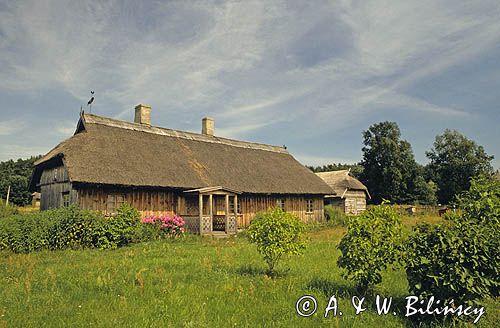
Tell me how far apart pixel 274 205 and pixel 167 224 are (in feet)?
30.0

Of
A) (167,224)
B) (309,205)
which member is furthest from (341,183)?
(167,224)

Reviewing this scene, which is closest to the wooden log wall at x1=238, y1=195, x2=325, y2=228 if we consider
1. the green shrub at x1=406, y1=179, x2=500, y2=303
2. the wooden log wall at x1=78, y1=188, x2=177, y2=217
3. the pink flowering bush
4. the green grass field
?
the wooden log wall at x1=78, y1=188, x2=177, y2=217

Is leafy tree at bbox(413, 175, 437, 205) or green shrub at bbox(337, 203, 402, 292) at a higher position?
leafy tree at bbox(413, 175, 437, 205)

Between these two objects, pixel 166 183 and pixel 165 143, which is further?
pixel 165 143

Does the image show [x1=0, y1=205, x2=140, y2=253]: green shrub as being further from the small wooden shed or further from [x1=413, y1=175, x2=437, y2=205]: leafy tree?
[x1=413, y1=175, x2=437, y2=205]: leafy tree

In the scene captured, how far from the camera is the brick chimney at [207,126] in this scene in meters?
27.7

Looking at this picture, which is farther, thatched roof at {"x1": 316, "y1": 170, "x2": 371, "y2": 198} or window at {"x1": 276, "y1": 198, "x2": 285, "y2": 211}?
thatched roof at {"x1": 316, "y1": 170, "x2": 371, "y2": 198}

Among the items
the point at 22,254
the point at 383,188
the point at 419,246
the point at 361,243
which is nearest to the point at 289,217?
the point at 361,243

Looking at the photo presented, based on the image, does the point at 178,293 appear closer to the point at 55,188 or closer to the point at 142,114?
the point at 55,188

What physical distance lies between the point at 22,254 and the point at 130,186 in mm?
6300

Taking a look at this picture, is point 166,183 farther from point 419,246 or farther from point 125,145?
point 419,246

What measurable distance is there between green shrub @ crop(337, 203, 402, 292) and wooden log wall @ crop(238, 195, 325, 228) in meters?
16.6

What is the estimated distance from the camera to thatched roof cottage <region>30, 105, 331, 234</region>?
17.3 meters

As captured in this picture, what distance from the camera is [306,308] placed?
20.2ft
